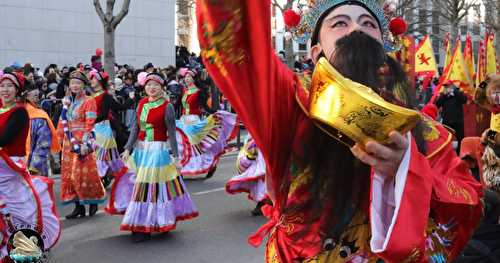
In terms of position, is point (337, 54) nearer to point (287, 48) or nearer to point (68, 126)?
point (68, 126)

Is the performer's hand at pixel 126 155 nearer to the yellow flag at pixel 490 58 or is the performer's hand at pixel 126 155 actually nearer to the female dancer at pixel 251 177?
the female dancer at pixel 251 177

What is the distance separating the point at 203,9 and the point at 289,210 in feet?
2.44

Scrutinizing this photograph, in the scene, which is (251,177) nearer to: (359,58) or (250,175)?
(250,175)

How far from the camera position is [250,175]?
775 centimetres

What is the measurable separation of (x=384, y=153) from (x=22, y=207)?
4.34 metres

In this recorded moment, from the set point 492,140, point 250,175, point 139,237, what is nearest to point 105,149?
point 250,175

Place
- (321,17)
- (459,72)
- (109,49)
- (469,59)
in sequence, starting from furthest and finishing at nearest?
(109,49) < (469,59) < (459,72) < (321,17)

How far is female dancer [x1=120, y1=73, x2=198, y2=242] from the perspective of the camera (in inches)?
260

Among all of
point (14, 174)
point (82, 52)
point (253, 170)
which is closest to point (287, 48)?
point (82, 52)

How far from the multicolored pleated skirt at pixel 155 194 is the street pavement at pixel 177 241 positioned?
0.18 meters

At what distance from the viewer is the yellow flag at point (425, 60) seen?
1504 centimetres

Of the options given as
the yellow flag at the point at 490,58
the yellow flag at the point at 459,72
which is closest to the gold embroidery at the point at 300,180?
the yellow flag at the point at 490,58

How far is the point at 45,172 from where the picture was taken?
7.34 metres

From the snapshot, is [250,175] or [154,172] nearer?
[154,172]
